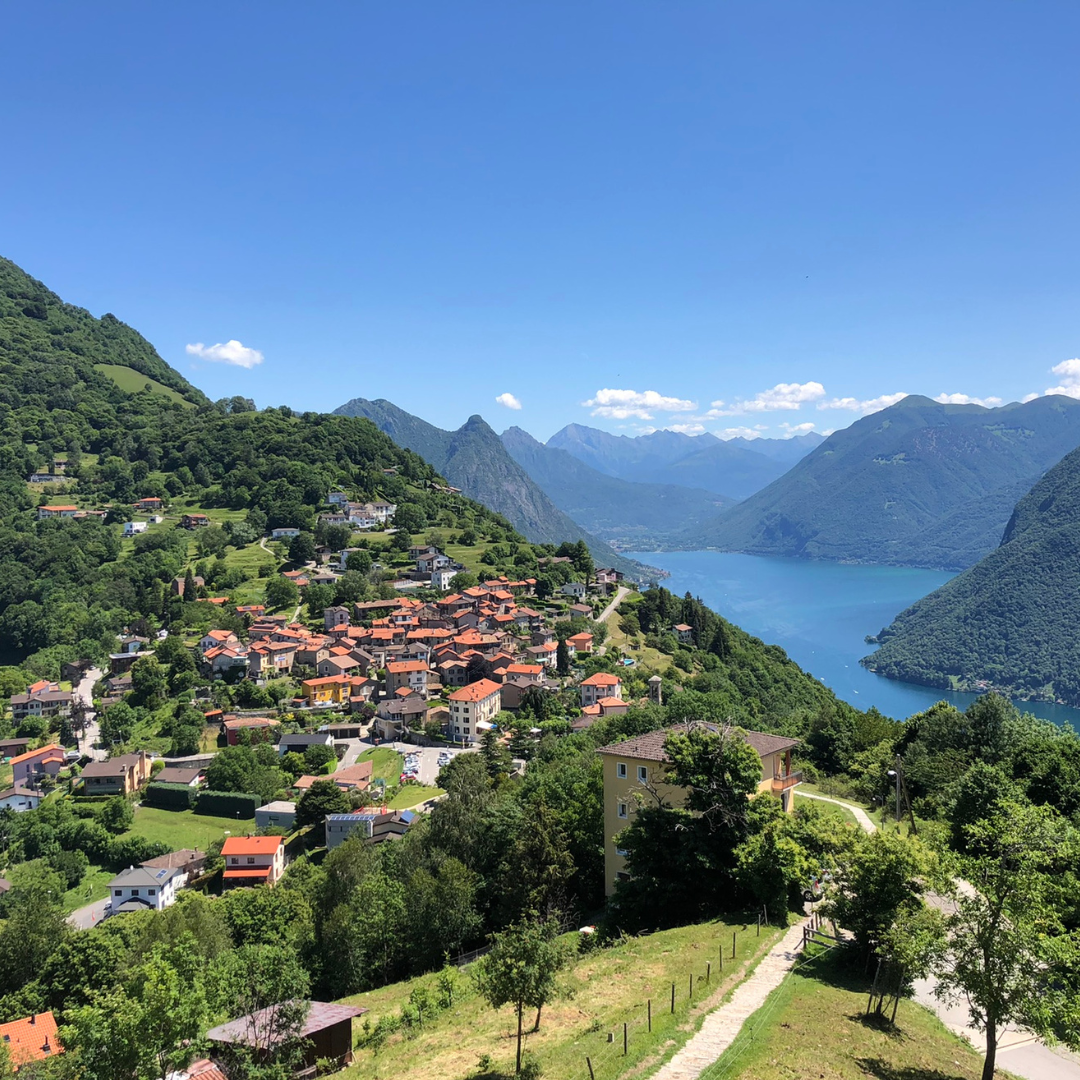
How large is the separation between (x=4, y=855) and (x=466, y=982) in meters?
34.0

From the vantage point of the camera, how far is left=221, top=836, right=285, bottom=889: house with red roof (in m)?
35.6

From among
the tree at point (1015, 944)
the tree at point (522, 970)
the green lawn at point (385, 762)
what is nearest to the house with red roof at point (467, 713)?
the green lawn at point (385, 762)

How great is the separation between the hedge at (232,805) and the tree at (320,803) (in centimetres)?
495

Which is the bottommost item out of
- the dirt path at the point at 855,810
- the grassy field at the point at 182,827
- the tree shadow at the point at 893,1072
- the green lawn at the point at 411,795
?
the grassy field at the point at 182,827

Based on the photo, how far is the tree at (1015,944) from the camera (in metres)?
8.95

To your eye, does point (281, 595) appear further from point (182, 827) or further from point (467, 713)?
point (182, 827)

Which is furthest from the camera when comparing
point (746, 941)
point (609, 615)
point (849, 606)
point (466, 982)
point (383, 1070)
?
point (849, 606)

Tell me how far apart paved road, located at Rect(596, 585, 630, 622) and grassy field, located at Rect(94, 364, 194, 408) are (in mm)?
92336

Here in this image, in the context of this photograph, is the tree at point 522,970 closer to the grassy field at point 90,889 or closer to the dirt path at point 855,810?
the dirt path at point 855,810

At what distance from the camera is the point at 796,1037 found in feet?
34.7

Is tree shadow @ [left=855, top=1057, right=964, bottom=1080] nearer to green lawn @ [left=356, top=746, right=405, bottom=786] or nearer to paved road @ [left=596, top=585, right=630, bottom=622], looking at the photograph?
green lawn @ [left=356, top=746, right=405, bottom=786]

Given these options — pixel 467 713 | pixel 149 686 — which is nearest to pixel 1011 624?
pixel 467 713

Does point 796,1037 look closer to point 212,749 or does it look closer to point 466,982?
point 466,982

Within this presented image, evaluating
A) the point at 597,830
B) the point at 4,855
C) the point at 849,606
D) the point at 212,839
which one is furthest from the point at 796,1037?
the point at 849,606
